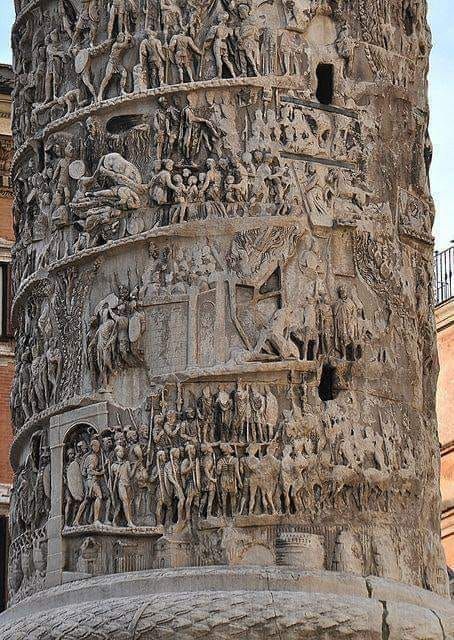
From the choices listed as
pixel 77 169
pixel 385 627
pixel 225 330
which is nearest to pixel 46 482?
pixel 225 330

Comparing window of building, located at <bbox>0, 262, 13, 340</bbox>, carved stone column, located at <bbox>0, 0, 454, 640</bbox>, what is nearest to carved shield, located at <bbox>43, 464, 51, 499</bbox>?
carved stone column, located at <bbox>0, 0, 454, 640</bbox>

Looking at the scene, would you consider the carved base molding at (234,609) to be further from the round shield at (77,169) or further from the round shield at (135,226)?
the round shield at (77,169)

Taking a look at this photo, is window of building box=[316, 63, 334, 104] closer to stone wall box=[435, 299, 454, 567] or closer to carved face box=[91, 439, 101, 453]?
carved face box=[91, 439, 101, 453]

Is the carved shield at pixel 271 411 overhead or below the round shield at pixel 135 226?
below

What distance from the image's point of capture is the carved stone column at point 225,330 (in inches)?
495

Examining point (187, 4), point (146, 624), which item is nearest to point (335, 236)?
point (187, 4)

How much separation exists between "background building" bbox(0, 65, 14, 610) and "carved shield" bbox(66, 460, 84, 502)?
713 centimetres

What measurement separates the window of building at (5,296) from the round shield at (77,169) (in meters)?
7.21

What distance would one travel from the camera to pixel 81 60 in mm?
13602

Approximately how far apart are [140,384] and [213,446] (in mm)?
544

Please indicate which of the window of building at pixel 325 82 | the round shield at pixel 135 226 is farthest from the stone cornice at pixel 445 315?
the round shield at pixel 135 226

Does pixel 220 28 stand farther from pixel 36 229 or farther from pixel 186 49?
pixel 36 229

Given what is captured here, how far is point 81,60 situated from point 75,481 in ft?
7.76

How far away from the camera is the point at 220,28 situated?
1337 cm
